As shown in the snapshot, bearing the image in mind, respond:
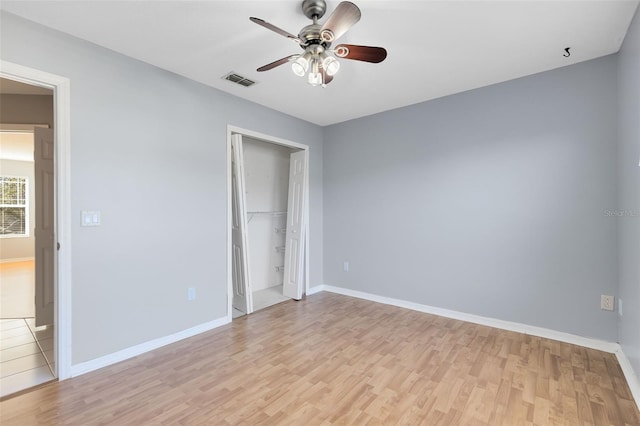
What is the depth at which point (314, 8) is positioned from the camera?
1.78 meters

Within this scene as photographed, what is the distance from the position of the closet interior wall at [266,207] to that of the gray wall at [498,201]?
3.98ft

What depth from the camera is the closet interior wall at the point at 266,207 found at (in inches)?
171

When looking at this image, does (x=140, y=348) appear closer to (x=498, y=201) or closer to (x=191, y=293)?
(x=191, y=293)

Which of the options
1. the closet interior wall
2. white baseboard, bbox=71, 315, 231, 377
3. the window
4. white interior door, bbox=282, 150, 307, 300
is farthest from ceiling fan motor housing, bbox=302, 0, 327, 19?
the window

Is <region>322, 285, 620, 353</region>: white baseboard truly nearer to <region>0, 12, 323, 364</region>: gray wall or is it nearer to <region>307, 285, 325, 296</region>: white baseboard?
<region>307, 285, 325, 296</region>: white baseboard

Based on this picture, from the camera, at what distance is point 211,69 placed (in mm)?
2695

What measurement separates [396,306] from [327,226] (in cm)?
159

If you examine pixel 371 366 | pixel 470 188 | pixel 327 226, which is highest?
pixel 470 188

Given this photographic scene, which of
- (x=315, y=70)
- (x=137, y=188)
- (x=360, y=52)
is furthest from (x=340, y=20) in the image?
(x=137, y=188)

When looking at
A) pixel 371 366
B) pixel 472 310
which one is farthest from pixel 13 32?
pixel 472 310

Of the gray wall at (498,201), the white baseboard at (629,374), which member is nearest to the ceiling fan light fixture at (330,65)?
the gray wall at (498,201)

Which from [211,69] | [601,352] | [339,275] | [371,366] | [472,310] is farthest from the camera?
[339,275]

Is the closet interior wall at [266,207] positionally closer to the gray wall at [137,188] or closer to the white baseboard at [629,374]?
the gray wall at [137,188]

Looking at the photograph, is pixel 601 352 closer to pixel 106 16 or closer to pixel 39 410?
pixel 39 410
